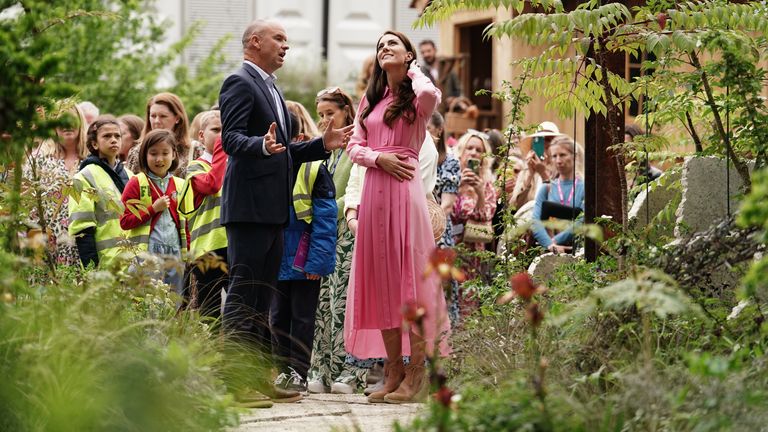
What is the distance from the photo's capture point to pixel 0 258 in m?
5.09

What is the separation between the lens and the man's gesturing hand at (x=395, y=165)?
7781mm

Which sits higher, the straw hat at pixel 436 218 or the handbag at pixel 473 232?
the straw hat at pixel 436 218

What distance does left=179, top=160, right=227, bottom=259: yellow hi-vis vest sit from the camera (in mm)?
8977

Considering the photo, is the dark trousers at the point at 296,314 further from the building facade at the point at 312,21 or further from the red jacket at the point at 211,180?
the building facade at the point at 312,21

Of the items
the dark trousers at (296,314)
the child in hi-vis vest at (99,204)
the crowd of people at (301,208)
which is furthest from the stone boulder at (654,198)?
the child in hi-vis vest at (99,204)

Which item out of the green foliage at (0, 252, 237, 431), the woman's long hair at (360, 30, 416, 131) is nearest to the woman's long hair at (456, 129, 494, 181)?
the woman's long hair at (360, 30, 416, 131)

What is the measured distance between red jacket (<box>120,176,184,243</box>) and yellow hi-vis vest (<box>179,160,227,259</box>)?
26cm

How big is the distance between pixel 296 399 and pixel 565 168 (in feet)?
14.7

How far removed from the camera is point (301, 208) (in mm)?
8852

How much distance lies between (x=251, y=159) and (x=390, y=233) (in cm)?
90

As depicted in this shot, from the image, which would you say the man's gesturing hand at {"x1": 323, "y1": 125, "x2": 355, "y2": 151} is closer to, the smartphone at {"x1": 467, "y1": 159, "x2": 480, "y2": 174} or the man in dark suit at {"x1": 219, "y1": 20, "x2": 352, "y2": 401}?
the man in dark suit at {"x1": 219, "y1": 20, "x2": 352, "y2": 401}

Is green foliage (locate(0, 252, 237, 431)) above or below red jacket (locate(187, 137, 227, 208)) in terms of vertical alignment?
below

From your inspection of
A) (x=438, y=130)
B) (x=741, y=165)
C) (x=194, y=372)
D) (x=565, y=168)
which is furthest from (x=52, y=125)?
(x=565, y=168)

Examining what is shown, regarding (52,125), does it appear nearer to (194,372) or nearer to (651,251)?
(194,372)
